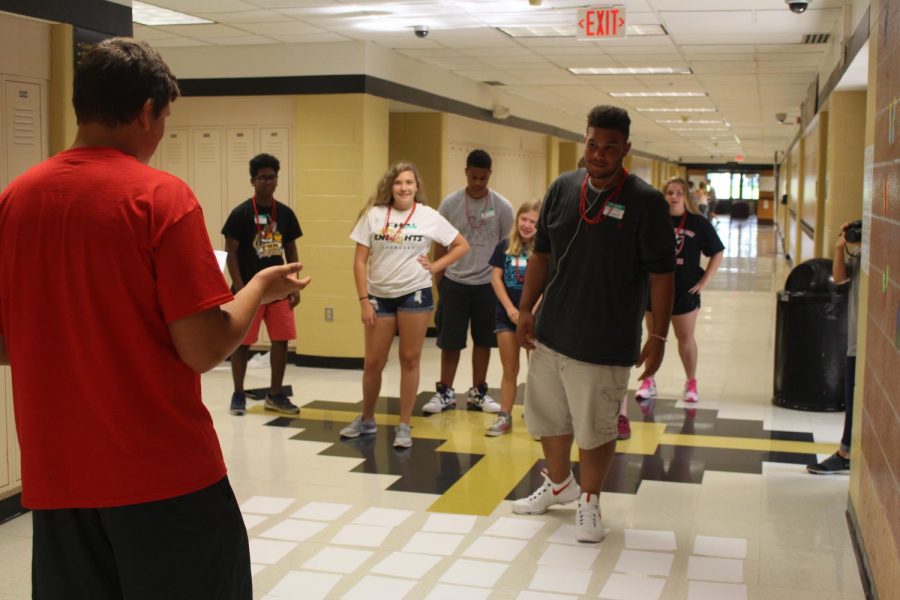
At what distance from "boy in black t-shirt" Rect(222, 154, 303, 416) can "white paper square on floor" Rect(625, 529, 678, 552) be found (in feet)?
9.38

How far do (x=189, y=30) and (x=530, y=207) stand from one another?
11.6 ft

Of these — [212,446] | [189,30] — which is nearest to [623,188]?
[212,446]

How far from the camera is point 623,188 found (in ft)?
12.6

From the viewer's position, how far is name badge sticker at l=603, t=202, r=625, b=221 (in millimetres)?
3791

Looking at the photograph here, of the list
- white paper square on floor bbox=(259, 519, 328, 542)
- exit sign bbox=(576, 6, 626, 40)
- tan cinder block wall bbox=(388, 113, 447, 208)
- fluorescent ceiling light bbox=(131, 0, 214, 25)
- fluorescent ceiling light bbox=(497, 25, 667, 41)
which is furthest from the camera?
tan cinder block wall bbox=(388, 113, 447, 208)

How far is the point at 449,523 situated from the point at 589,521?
0.60 metres

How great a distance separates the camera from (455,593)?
3.47 m

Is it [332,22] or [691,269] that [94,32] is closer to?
[332,22]

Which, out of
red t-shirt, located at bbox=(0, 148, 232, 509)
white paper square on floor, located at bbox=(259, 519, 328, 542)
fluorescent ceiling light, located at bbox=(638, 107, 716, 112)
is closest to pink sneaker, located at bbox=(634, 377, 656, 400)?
white paper square on floor, located at bbox=(259, 519, 328, 542)

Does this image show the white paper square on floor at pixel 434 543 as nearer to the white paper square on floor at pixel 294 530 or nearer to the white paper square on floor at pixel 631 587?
the white paper square on floor at pixel 294 530

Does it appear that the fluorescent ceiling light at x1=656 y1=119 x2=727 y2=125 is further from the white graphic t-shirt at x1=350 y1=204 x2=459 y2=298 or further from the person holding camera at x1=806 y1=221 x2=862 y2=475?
the person holding camera at x1=806 y1=221 x2=862 y2=475

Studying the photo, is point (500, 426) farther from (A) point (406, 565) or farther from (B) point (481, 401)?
(A) point (406, 565)

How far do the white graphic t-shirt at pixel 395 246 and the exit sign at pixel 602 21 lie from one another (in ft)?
7.03

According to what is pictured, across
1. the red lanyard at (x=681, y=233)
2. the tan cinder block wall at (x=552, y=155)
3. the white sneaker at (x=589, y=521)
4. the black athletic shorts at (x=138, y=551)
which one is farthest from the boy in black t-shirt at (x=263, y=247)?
the tan cinder block wall at (x=552, y=155)
